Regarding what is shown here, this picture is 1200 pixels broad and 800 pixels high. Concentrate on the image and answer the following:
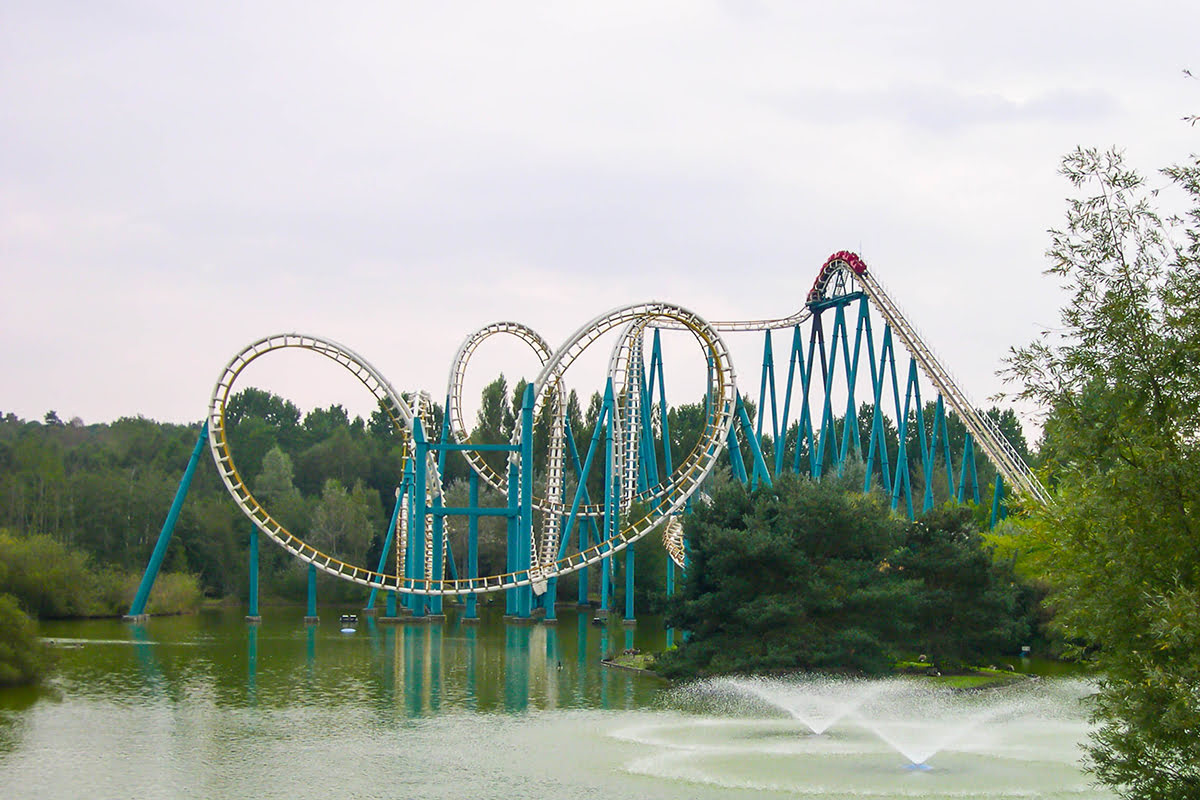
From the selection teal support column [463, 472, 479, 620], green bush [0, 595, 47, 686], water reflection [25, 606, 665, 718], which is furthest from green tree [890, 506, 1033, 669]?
green bush [0, 595, 47, 686]

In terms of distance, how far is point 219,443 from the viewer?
1446 inches

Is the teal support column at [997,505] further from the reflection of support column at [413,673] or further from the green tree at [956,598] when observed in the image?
the reflection of support column at [413,673]

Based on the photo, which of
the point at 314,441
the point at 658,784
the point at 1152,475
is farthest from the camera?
the point at 314,441

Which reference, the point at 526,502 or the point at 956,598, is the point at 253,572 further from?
the point at 956,598

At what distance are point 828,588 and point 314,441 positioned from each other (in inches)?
2490

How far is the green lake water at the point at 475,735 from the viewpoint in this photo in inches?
572

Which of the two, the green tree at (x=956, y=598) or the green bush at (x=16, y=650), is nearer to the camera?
the green bush at (x=16, y=650)

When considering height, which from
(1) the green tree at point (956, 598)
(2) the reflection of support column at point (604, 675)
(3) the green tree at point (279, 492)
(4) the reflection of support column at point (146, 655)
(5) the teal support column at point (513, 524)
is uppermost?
(3) the green tree at point (279, 492)

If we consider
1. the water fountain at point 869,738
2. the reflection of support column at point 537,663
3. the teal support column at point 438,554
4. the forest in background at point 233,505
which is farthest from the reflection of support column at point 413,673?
the forest in background at point 233,505

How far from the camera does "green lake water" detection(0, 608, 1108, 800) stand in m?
14.5

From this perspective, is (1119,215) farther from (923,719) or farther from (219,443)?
(219,443)

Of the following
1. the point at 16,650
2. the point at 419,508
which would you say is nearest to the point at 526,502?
the point at 419,508

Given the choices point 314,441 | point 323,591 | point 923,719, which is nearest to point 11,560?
point 323,591

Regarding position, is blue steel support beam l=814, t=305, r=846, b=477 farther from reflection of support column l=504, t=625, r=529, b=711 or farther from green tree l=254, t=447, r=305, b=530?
green tree l=254, t=447, r=305, b=530
